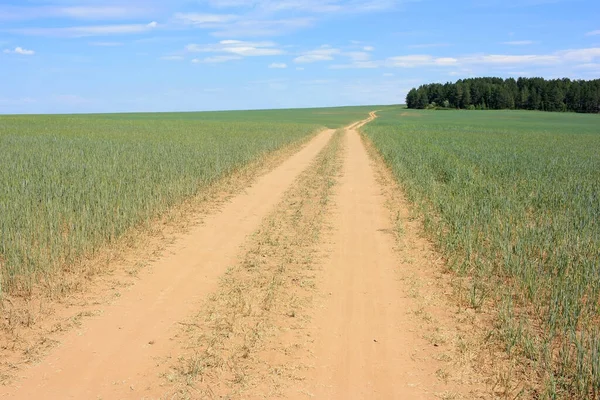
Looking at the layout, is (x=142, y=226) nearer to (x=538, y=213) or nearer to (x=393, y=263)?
(x=393, y=263)

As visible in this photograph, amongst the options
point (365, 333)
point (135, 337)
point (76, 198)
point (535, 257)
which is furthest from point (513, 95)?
point (135, 337)

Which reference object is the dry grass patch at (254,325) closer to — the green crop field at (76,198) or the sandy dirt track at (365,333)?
the sandy dirt track at (365,333)

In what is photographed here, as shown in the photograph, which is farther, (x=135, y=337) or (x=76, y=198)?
(x=76, y=198)

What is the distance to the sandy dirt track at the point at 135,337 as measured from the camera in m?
4.52

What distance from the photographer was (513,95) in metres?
136

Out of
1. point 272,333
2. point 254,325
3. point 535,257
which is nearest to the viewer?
point 272,333

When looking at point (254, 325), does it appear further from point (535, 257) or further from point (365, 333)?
point (535, 257)

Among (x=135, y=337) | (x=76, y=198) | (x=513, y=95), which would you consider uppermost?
(x=513, y=95)

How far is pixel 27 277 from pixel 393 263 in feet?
17.4

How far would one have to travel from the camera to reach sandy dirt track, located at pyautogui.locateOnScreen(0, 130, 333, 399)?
4.52m

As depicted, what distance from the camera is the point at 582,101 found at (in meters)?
125

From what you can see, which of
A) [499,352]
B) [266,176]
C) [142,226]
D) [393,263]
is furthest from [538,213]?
[266,176]

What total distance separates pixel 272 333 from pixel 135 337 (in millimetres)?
1447

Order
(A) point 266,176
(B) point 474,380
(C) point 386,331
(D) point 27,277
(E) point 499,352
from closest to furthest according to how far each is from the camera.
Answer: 1. (B) point 474,380
2. (E) point 499,352
3. (C) point 386,331
4. (D) point 27,277
5. (A) point 266,176
